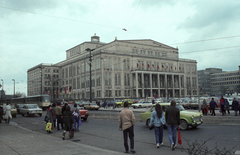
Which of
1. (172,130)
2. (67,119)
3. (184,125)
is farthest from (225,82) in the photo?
(172,130)

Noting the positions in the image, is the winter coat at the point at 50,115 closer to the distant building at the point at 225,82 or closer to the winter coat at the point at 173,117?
the winter coat at the point at 173,117

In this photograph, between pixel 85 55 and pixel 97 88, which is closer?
pixel 97 88

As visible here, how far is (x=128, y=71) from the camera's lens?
84.7m

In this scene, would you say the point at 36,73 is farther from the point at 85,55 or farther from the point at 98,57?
the point at 98,57

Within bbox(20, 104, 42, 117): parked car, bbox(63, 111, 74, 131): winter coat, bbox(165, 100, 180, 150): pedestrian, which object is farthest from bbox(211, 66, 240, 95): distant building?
bbox(165, 100, 180, 150): pedestrian

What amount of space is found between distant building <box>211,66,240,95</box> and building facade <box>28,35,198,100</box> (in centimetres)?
2965

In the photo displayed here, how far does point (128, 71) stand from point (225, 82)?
72.2m

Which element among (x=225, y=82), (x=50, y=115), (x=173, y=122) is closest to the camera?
(x=173, y=122)

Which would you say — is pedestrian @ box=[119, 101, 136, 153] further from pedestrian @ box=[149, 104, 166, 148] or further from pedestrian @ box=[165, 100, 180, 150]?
pedestrian @ box=[165, 100, 180, 150]

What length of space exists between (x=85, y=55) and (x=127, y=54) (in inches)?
696

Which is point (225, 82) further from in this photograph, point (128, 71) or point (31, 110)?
point (31, 110)

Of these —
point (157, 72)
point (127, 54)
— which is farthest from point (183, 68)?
point (127, 54)

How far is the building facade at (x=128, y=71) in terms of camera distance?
8056cm

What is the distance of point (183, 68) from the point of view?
101500 mm
